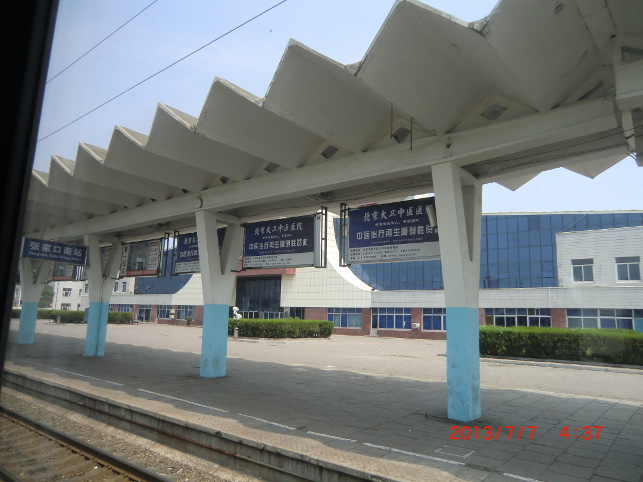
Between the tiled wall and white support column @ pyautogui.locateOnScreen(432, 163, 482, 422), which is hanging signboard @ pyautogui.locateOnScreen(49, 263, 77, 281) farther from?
the tiled wall

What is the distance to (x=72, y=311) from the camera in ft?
131

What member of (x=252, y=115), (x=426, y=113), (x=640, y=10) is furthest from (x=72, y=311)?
(x=640, y=10)

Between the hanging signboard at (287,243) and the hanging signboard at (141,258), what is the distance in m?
4.01

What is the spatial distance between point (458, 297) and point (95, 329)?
1331cm

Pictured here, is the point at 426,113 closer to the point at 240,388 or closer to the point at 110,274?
the point at 240,388

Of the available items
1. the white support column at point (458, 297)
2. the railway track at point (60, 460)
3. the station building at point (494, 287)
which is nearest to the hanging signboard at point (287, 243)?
the white support column at point (458, 297)

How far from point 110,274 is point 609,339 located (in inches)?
770

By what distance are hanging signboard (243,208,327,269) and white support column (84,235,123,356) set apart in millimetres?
6938

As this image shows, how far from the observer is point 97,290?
15.6 meters

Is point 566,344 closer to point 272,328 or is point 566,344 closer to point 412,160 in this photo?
point 412,160
